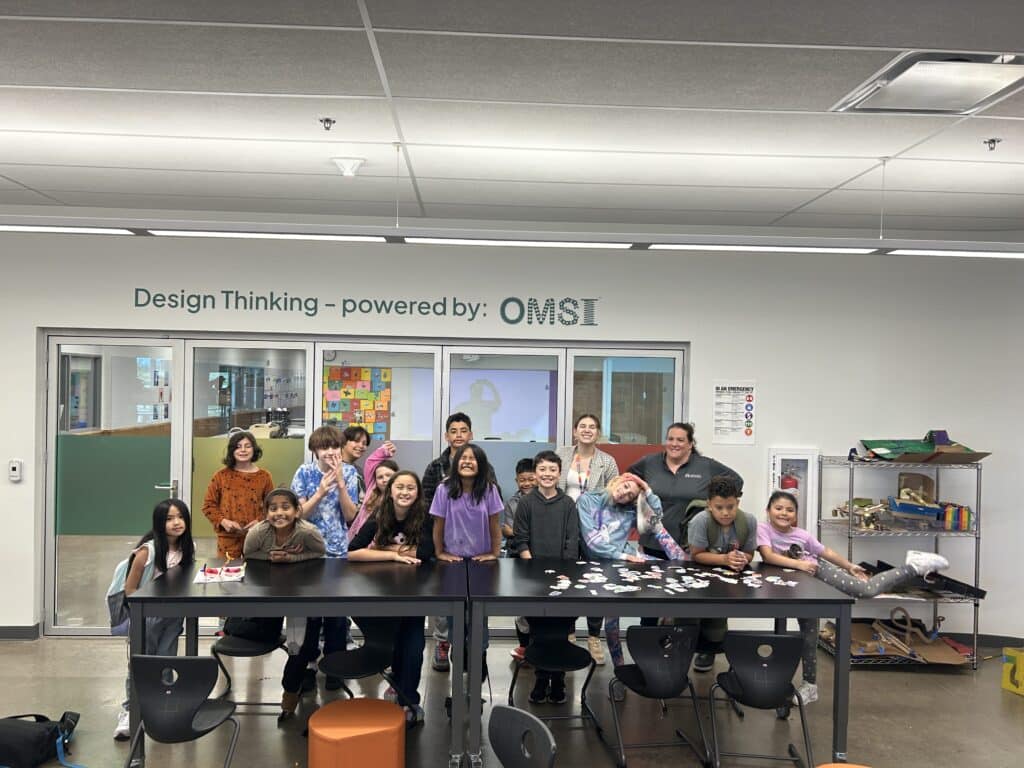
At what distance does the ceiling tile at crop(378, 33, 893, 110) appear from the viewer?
2.95 metres

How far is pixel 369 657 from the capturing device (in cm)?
426

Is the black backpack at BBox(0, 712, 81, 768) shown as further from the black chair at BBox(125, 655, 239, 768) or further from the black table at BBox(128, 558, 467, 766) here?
the black chair at BBox(125, 655, 239, 768)

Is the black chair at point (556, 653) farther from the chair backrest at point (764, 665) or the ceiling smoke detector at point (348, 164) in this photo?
the ceiling smoke detector at point (348, 164)

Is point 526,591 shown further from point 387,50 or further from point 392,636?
point 387,50

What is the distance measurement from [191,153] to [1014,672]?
6.07 m

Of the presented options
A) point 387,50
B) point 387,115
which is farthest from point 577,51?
point 387,115

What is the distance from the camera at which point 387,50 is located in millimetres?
3002

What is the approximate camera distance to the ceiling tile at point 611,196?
5.05 m

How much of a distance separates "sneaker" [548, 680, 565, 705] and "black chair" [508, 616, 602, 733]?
0.15 m

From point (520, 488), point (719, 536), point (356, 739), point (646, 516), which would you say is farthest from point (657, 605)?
point (520, 488)

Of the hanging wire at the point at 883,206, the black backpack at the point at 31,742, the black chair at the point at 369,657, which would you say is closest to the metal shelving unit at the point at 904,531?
the hanging wire at the point at 883,206

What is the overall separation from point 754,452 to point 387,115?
12.8 feet

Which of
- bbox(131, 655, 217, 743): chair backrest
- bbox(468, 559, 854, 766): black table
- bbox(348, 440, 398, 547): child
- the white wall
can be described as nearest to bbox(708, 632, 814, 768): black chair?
bbox(468, 559, 854, 766): black table

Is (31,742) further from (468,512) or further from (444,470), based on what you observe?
(444,470)
